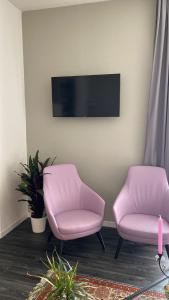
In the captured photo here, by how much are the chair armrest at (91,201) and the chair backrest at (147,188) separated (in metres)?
0.36

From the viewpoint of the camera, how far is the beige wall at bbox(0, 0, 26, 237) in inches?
122

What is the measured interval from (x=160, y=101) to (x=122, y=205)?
4.05 ft

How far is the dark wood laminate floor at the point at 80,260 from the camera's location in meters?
2.29

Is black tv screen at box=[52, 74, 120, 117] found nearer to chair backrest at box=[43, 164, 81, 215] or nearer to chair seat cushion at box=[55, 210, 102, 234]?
chair backrest at box=[43, 164, 81, 215]

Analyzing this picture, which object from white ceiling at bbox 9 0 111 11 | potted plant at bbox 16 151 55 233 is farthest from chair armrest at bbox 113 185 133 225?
white ceiling at bbox 9 0 111 11

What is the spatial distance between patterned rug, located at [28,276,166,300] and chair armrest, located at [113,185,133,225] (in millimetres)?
627

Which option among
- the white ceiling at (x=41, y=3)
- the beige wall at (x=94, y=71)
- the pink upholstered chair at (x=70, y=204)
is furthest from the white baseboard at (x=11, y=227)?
the white ceiling at (x=41, y=3)

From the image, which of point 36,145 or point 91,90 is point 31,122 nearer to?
point 36,145

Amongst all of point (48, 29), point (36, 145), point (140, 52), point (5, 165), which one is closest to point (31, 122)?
point (36, 145)

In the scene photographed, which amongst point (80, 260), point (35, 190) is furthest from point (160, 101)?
point (80, 260)

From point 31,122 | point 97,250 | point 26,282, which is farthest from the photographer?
point 31,122

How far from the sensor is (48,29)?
331 centimetres

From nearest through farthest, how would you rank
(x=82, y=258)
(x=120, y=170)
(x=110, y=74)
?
(x=82, y=258) < (x=110, y=74) < (x=120, y=170)

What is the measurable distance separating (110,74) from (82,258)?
2050 mm
